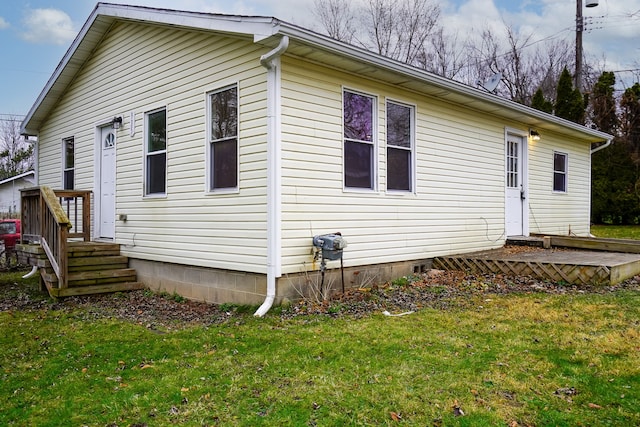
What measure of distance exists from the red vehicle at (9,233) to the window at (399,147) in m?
10.3

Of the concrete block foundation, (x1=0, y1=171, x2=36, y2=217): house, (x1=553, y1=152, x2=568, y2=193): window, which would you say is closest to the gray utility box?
the concrete block foundation

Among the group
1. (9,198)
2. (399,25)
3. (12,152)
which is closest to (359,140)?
(399,25)

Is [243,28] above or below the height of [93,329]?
above

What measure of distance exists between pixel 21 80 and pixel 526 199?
35.2m

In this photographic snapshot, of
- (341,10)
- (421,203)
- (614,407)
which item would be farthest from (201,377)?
(341,10)

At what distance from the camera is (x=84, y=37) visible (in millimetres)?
8844

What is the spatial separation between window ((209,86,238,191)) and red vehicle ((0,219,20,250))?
8620mm

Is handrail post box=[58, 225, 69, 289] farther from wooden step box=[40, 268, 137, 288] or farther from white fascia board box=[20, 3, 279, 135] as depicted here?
white fascia board box=[20, 3, 279, 135]

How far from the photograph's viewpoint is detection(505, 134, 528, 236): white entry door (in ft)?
32.4

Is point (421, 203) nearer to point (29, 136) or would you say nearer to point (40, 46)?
point (29, 136)

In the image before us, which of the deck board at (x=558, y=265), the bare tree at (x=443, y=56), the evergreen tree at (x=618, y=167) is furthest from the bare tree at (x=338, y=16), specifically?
the deck board at (x=558, y=265)

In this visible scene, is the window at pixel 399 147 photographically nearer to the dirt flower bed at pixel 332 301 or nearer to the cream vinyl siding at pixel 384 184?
the cream vinyl siding at pixel 384 184

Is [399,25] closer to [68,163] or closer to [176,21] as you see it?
[68,163]

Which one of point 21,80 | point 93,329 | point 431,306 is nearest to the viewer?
point 93,329
